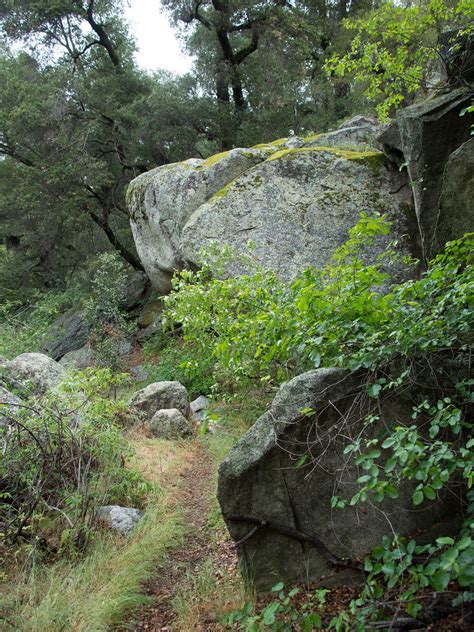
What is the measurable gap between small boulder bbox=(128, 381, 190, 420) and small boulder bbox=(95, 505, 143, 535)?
11.6 ft

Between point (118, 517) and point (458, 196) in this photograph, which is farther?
point (458, 196)

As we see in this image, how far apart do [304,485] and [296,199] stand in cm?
638

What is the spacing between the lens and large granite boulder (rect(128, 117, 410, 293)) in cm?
806

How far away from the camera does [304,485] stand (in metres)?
2.96

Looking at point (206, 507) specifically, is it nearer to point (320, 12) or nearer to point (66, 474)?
point (66, 474)

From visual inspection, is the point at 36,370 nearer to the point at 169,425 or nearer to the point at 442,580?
the point at 169,425

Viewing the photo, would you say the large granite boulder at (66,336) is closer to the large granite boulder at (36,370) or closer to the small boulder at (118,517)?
the large granite boulder at (36,370)

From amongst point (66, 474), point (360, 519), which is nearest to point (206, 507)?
point (66, 474)

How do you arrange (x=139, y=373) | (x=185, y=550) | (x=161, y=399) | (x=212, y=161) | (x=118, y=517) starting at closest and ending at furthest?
(x=185, y=550) < (x=118, y=517) < (x=161, y=399) < (x=212, y=161) < (x=139, y=373)

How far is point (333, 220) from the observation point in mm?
8094

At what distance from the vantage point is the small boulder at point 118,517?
4.09 m

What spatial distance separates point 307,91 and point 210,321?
13867mm

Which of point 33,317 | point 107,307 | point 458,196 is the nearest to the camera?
point 458,196

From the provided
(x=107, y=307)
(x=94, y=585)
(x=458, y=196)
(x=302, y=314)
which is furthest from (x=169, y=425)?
(x=107, y=307)
